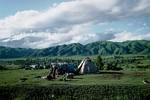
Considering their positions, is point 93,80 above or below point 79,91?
above

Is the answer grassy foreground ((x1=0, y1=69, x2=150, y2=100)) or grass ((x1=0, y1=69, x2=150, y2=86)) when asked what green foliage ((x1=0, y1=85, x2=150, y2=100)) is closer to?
grassy foreground ((x1=0, y1=69, x2=150, y2=100))

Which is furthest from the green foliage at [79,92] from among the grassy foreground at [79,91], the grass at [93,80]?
the grass at [93,80]

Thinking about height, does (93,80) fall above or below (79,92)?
above

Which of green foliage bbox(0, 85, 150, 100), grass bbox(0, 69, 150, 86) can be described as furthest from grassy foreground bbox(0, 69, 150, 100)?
grass bbox(0, 69, 150, 86)

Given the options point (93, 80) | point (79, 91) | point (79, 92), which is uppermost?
point (93, 80)

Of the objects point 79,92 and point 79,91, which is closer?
point 79,92

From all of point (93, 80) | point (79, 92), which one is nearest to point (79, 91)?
point (79, 92)

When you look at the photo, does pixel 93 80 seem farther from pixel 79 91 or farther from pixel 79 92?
pixel 79 92

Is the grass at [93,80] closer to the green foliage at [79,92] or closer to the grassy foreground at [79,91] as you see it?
the grassy foreground at [79,91]

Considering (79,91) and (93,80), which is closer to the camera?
(79,91)

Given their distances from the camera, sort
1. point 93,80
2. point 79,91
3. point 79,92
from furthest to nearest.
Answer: point 93,80 → point 79,91 → point 79,92

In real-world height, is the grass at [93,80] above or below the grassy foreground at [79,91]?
above

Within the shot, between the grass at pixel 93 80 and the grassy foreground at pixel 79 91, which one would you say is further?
the grass at pixel 93 80

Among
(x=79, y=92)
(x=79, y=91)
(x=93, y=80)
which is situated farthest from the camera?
(x=93, y=80)
